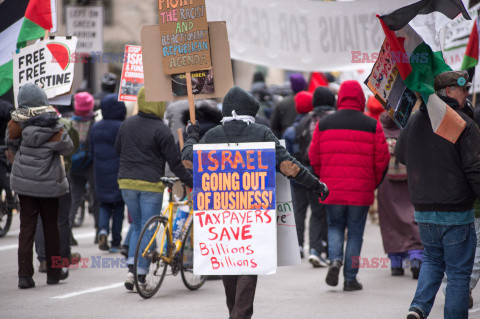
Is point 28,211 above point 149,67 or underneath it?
underneath

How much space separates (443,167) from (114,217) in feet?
20.8

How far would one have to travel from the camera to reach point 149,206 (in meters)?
8.88

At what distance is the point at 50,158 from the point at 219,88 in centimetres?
Answer: 205

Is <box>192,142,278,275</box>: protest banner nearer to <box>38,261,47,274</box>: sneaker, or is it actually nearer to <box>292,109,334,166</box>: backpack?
<box>38,261,47,274</box>: sneaker

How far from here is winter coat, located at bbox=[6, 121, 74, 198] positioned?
8789mm

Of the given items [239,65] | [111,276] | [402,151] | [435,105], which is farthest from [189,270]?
[239,65]

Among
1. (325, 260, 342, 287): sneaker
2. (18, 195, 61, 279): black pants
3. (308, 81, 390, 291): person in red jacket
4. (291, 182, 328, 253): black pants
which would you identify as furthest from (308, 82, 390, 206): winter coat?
(18, 195, 61, 279): black pants

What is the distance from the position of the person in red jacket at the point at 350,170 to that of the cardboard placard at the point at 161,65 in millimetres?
1509

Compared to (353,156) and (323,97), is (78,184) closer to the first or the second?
(323,97)

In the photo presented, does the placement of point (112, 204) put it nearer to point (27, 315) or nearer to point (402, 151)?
point (27, 315)

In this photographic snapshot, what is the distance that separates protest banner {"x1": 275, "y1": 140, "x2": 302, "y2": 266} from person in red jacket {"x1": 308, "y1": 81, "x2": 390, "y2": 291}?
2.26 metres

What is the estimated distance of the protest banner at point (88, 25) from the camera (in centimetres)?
1836

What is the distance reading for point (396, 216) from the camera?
9758 millimetres

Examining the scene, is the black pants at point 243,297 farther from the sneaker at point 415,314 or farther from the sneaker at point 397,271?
the sneaker at point 397,271
